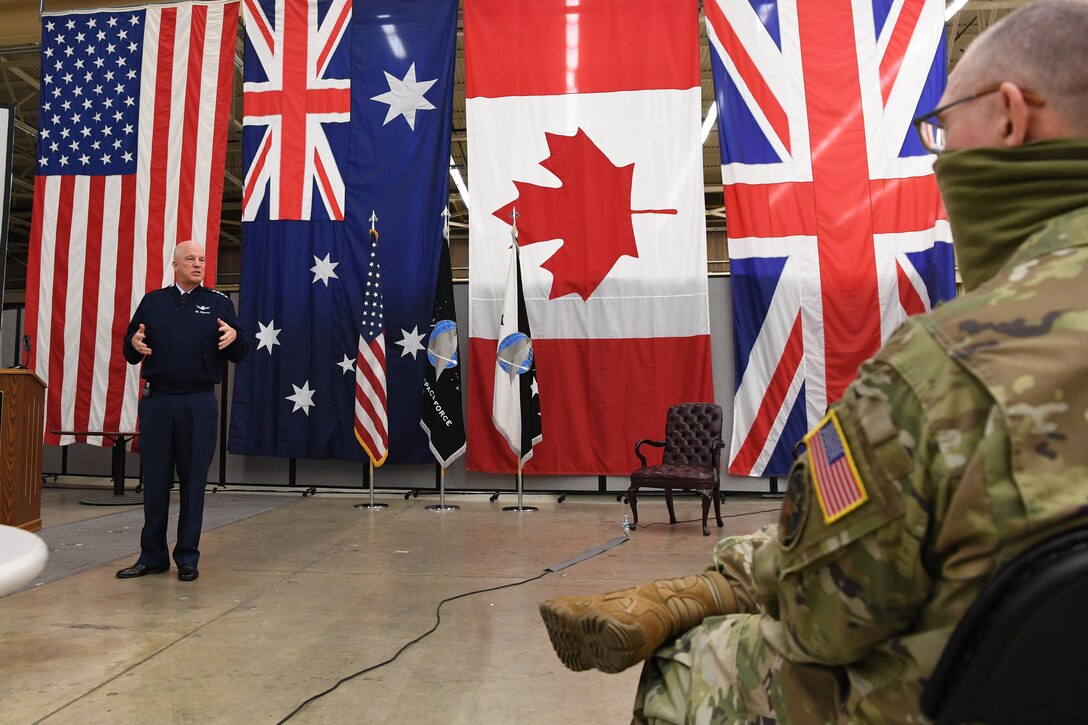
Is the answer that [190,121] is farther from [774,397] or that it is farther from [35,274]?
[774,397]

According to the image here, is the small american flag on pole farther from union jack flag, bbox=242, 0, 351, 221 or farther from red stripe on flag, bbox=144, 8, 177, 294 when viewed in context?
red stripe on flag, bbox=144, 8, 177, 294

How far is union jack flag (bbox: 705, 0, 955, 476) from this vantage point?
5.78 m

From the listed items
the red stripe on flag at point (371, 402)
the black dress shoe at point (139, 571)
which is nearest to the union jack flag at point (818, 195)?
the red stripe on flag at point (371, 402)

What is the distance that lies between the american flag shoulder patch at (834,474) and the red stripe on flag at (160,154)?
657cm

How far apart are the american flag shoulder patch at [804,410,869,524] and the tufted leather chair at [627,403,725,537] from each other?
4.13 metres

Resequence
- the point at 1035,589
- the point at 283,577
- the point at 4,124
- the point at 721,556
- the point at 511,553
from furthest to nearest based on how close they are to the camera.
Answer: the point at 4,124, the point at 511,553, the point at 283,577, the point at 721,556, the point at 1035,589

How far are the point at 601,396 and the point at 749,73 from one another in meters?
3.05

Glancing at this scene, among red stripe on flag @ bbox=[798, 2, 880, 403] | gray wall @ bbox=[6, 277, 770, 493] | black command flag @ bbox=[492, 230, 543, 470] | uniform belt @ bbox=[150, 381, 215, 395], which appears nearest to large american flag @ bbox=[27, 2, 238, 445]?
gray wall @ bbox=[6, 277, 770, 493]

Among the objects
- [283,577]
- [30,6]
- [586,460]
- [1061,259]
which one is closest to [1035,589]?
[1061,259]

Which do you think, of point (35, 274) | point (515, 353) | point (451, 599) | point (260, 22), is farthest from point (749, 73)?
point (35, 274)

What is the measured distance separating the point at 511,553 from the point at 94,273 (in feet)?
15.6

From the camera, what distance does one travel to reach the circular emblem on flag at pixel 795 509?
2.06ft

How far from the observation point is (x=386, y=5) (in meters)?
6.33

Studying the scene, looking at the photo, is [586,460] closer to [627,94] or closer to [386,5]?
[627,94]
